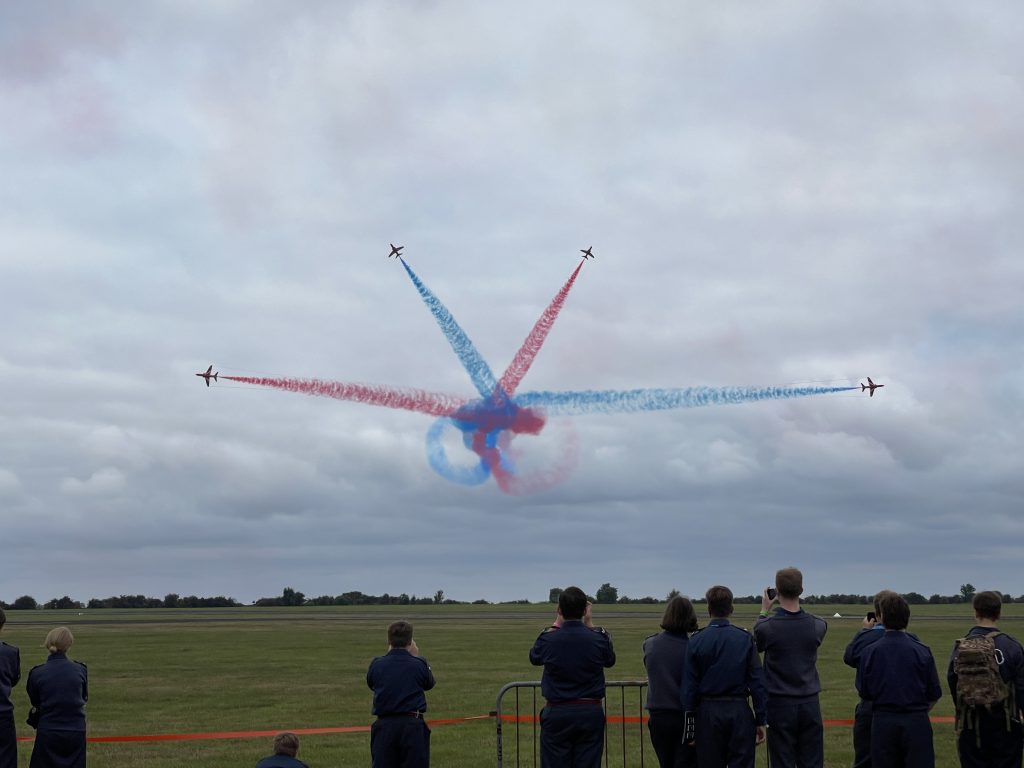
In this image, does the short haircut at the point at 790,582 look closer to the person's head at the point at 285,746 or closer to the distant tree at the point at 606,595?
the person's head at the point at 285,746

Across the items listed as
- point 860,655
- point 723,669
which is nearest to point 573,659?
point 723,669

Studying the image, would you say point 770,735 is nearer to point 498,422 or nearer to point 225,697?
point 225,697

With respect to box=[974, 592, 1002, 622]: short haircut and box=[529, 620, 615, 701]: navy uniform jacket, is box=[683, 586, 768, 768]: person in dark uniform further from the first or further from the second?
box=[974, 592, 1002, 622]: short haircut

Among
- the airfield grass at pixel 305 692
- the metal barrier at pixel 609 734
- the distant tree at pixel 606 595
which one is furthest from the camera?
the distant tree at pixel 606 595

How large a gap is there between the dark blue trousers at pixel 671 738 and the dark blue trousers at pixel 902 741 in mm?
1905

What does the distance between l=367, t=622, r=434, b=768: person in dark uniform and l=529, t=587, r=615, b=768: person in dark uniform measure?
141cm

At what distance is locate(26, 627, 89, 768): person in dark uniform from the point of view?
1206 centimetres

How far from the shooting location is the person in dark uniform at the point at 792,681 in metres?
11.5

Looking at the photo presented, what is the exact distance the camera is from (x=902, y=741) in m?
10.5

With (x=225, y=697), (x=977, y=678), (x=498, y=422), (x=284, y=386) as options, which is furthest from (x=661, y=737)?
(x=498, y=422)

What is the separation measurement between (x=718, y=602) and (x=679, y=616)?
717 millimetres

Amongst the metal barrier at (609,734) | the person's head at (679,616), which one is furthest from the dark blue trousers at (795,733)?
the metal barrier at (609,734)

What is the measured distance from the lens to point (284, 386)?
42.5 metres

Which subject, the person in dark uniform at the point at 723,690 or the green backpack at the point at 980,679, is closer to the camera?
the person in dark uniform at the point at 723,690
